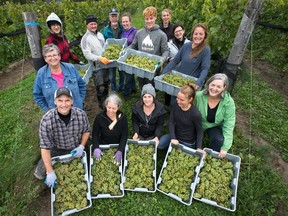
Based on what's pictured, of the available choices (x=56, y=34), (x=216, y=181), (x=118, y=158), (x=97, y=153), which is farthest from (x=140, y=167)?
(x=56, y=34)

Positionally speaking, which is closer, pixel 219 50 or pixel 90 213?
pixel 90 213

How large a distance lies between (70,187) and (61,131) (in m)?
0.75

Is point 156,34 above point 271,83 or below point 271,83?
above

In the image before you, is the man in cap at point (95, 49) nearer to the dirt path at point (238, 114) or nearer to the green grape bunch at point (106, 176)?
the dirt path at point (238, 114)

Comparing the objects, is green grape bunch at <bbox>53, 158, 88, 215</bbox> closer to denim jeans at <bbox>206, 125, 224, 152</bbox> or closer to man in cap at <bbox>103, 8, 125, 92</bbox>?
denim jeans at <bbox>206, 125, 224, 152</bbox>

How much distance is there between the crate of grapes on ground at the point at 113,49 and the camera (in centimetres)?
409

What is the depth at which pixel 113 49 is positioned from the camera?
13.9 ft

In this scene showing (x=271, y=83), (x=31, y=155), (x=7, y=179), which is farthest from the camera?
(x=271, y=83)

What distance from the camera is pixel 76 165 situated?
3.12 m

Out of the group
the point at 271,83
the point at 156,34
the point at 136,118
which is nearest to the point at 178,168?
the point at 136,118

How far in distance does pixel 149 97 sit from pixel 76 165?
1.42m

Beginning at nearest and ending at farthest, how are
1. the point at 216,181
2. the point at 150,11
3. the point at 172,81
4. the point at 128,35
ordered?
1. the point at 216,181
2. the point at 172,81
3. the point at 150,11
4. the point at 128,35

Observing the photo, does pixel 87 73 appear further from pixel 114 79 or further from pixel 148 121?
pixel 148 121

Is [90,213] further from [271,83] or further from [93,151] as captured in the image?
[271,83]
